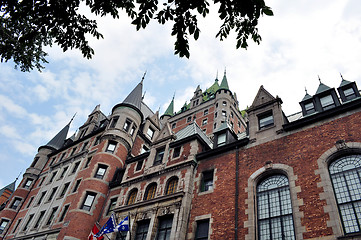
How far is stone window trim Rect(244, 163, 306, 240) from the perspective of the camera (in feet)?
46.8

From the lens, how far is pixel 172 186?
73.0ft

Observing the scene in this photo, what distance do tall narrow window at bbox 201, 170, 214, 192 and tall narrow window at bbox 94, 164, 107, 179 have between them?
14.0 m

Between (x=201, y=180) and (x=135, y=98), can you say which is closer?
(x=201, y=180)

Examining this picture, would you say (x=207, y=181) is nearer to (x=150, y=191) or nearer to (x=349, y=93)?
(x=150, y=191)

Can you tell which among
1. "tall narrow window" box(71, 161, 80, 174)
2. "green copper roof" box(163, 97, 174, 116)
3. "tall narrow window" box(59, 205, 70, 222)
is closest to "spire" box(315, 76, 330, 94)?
"tall narrow window" box(59, 205, 70, 222)

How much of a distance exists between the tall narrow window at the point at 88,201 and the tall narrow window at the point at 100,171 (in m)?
2.17

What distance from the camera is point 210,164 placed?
21.3 m

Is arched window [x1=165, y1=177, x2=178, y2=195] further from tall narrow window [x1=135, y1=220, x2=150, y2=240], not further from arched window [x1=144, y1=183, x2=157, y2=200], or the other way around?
tall narrow window [x1=135, y1=220, x2=150, y2=240]

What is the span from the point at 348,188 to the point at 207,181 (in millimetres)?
9672

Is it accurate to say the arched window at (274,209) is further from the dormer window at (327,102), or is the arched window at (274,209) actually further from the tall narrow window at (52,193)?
the tall narrow window at (52,193)

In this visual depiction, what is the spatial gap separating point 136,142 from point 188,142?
13.7 metres

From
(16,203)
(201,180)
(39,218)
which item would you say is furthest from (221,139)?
(16,203)

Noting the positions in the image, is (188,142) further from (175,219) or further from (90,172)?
(90,172)

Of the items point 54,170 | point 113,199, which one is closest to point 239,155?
point 113,199
